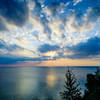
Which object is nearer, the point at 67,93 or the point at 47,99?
the point at 67,93

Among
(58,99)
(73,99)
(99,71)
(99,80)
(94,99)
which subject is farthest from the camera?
(58,99)

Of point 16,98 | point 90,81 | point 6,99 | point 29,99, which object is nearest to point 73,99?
point 90,81

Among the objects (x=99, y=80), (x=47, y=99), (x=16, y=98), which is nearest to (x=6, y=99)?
(x=16, y=98)

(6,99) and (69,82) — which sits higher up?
(69,82)

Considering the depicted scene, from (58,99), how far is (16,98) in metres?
26.0

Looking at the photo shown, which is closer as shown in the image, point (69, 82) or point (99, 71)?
point (69, 82)

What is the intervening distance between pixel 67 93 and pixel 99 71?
23.6m

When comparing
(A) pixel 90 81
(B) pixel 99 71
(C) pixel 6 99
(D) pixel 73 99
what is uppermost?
(B) pixel 99 71

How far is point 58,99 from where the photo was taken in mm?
49188

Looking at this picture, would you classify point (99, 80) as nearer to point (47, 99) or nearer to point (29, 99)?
point (47, 99)

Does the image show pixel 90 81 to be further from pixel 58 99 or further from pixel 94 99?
pixel 58 99

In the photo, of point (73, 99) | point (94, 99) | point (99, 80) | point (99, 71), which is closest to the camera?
point (94, 99)

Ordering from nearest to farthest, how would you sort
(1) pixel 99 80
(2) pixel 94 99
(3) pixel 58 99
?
(2) pixel 94 99
(1) pixel 99 80
(3) pixel 58 99

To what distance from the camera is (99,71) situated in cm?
3828
